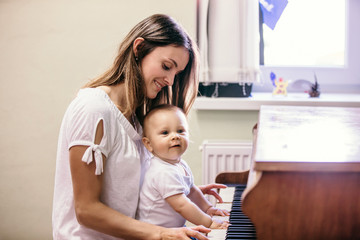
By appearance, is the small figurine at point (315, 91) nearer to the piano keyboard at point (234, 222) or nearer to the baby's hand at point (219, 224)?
the piano keyboard at point (234, 222)

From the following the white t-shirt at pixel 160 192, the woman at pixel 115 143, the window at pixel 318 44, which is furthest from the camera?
the window at pixel 318 44

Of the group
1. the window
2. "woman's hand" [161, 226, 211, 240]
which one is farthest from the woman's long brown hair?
the window

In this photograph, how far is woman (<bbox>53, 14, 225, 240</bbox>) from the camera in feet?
3.76

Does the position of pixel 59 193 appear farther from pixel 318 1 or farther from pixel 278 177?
pixel 318 1

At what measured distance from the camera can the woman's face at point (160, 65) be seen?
1.32 m

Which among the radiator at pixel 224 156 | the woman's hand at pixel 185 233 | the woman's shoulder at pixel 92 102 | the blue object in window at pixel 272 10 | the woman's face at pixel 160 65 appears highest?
the blue object in window at pixel 272 10

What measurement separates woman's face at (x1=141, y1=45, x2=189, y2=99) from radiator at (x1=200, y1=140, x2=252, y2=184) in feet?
2.97

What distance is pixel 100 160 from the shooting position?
1147mm

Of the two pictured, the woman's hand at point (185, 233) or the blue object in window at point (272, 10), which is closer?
the woman's hand at point (185, 233)

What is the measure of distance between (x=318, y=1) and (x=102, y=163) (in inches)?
70.2

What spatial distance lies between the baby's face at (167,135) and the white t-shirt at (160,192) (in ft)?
0.12

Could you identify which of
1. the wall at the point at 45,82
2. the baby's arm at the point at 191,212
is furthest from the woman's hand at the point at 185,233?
the wall at the point at 45,82

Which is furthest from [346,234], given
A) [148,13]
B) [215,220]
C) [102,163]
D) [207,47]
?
[148,13]

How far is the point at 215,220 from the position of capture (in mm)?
1255
